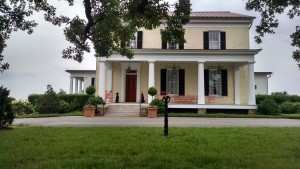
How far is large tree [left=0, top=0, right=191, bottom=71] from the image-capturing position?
893 cm

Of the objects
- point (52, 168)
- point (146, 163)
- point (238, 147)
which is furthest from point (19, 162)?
point (238, 147)

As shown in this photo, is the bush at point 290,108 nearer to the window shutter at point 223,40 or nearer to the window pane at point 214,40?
the window shutter at point 223,40

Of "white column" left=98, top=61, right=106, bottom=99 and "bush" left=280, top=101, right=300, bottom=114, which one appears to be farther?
"bush" left=280, top=101, right=300, bottom=114

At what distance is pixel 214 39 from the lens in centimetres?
2777

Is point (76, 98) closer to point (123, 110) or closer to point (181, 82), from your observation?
point (123, 110)

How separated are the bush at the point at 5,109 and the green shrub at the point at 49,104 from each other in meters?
10.9

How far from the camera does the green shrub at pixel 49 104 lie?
24172 mm

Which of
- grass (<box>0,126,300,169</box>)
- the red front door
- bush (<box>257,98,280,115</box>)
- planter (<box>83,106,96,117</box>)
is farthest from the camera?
the red front door

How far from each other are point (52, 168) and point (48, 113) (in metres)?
19.1

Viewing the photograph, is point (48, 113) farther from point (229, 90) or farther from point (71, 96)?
point (229, 90)

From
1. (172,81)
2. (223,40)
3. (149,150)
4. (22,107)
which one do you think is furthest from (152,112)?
(149,150)

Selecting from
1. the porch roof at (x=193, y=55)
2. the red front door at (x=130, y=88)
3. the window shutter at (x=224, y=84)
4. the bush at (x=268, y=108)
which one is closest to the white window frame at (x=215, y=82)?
the window shutter at (x=224, y=84)

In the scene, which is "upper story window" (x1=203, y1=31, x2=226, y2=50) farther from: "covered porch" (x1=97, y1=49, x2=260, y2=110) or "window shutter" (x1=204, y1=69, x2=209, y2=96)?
"window shutter" (x1=204, y1=69, x2=209, y2=96)


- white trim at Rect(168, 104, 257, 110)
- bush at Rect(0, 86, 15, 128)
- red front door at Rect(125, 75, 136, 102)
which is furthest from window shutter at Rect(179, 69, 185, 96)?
bush at Rect(0, 86, 15, 128)
